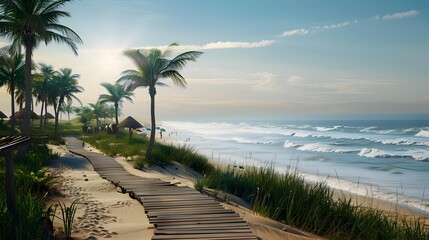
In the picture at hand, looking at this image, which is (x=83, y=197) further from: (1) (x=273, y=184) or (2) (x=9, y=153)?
(1) (x=273, y=184)

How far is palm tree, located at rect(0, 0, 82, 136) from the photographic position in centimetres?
1711

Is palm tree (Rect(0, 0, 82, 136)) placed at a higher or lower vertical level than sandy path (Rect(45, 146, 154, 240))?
higher

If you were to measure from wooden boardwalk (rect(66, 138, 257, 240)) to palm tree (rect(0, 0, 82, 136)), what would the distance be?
1081 centimetres

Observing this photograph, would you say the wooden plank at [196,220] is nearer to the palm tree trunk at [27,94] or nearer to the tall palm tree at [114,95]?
the palm tree trunk at [27,94]

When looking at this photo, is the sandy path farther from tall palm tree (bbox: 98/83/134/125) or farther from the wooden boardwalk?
tall palm tree (bbox: 98/83/134/125)

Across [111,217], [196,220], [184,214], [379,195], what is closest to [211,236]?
[196,220]

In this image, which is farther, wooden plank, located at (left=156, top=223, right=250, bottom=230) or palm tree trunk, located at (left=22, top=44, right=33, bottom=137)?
palm tree trunk, located at (left=22, top=44, right=33, bottom=137)

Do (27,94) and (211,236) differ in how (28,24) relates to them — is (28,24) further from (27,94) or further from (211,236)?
(211,236)

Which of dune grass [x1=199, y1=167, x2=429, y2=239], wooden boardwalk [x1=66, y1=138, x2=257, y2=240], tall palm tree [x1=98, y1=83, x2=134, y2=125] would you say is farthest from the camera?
tall palm tree [x1=98, y1=83, x2=134, y2=125]

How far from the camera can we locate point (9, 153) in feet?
17.4

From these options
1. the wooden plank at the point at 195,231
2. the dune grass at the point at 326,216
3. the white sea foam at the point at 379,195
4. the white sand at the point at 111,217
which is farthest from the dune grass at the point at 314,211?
the white sea foam at the point at 379,195

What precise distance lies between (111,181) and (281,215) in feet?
17.1

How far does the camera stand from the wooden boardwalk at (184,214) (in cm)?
555

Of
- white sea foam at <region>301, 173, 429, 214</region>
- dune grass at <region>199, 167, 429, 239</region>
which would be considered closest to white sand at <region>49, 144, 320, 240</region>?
dune grass at <region>199, 167, 429, 239</region>
